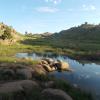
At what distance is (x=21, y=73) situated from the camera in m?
38.2

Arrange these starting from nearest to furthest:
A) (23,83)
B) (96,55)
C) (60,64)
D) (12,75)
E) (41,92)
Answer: (41,92), (23,83), (12,75), (60,64), (96,55)

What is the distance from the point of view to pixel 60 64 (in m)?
60.9

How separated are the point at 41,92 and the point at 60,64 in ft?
112

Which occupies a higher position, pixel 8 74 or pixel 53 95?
pixel 8 74

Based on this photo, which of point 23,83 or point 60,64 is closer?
point 23,83

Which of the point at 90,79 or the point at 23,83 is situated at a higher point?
the point at 23,83

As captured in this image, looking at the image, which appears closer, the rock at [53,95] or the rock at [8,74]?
the rock at [53,95]

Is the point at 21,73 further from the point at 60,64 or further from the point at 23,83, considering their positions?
the point at 60,64

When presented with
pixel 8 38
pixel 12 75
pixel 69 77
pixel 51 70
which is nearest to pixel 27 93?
pixel 12 75

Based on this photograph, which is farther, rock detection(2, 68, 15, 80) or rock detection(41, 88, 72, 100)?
rock detection(2, 68, 15, 80)

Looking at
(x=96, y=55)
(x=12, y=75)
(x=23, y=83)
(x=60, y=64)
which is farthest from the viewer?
(x=96, y=55)

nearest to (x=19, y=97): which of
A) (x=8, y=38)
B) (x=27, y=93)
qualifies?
(x=27, y=93)

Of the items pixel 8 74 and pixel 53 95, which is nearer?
pixel 53 95

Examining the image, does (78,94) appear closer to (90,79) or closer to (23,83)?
(23,83)
